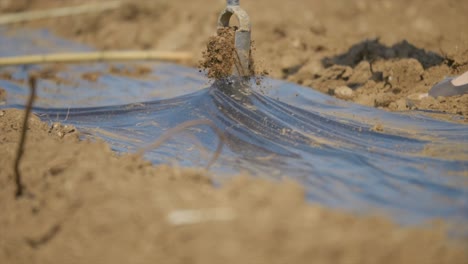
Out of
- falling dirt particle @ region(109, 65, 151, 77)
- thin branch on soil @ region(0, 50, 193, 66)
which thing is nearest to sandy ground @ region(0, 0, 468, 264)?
falling dirt particle @ region(109, 65, 151, 77)

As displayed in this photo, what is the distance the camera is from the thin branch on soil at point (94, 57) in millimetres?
8258

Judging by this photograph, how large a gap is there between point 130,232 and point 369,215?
112 cm

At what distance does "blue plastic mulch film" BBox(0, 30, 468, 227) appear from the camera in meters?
3.17

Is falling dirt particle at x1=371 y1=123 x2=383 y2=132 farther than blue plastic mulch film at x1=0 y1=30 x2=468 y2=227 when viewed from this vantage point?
Yes

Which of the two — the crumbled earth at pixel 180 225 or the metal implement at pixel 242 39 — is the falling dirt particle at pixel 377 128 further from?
the crumbled earth at pixel 180 225

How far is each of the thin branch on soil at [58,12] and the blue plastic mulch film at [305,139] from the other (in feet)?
20.7

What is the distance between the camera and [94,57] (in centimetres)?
877

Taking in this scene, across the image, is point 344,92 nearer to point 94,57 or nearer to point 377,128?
point 377,128

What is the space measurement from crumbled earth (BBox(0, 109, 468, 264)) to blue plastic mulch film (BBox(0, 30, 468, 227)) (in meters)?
0.39

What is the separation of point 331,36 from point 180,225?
664 cm

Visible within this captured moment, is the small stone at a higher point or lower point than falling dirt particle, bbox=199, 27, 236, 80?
lower

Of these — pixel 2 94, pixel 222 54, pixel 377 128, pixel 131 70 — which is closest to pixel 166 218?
pixel 377 128

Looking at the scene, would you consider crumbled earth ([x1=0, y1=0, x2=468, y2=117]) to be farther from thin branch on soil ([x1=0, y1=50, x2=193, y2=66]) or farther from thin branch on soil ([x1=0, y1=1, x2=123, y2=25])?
thin branch on soil ([x1=0, y1=50, x2=193, y2=66])

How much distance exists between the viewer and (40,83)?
24.0 feet
